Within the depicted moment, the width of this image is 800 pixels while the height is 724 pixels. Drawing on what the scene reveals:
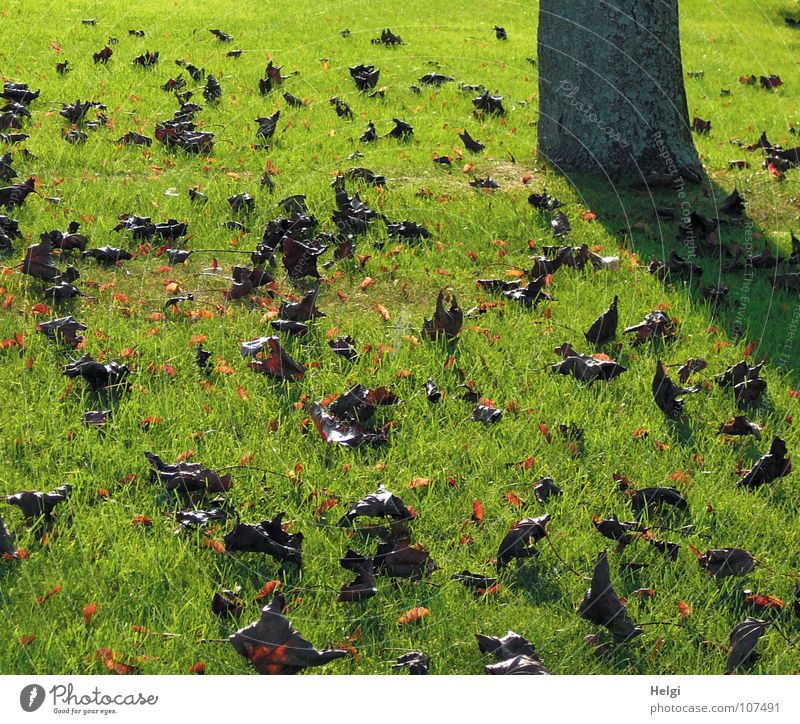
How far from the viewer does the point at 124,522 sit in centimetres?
334

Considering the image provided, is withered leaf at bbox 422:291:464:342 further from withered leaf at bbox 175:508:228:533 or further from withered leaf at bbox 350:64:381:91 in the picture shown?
withered leaf at bbox 350:64:381:91

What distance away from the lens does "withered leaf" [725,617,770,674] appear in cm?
295

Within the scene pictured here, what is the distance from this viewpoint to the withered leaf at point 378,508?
341 centimetres

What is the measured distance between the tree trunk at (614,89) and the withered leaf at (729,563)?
14.9ft

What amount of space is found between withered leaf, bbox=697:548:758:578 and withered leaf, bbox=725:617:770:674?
287 mm

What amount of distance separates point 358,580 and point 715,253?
401 cm

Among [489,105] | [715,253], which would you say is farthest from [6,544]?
[489,105]

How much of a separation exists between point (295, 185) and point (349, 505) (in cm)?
350

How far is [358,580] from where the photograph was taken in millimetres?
3148

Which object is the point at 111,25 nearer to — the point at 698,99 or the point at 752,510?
the point at 698,99

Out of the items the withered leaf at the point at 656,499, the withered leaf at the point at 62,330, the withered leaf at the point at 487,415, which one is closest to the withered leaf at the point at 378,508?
the withered leaf at the point at 487,415

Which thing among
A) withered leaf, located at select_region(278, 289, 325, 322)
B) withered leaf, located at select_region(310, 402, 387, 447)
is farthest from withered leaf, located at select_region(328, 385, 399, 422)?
withered leaf, located at select_region(278, 289, 325, 322)

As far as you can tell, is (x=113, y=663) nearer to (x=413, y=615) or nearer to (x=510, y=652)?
(x=413, y=615)
